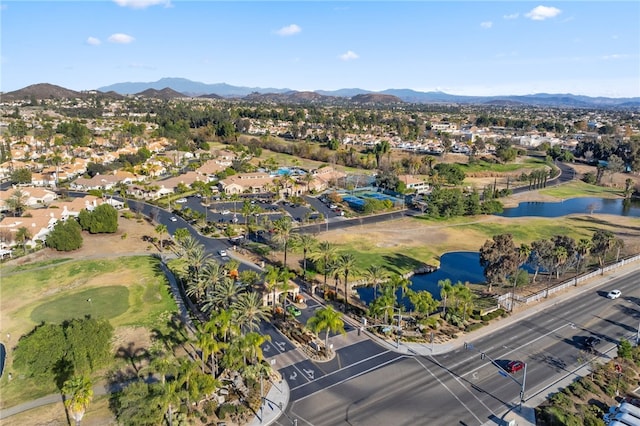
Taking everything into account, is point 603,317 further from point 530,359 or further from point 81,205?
point 81,205

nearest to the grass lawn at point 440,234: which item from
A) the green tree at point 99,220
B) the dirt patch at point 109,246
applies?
the dirt patch at point 109,246

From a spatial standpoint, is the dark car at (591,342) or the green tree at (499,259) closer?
the dark car at (591,342)

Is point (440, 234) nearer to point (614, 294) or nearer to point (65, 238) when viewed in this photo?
point (614, 294)

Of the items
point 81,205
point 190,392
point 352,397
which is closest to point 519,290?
point 352,397

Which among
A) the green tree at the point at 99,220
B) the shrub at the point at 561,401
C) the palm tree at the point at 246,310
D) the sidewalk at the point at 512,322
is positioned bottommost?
the sidewalk at the point at 512,322

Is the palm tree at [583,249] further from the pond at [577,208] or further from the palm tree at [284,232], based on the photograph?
the palm tree at [284,232]

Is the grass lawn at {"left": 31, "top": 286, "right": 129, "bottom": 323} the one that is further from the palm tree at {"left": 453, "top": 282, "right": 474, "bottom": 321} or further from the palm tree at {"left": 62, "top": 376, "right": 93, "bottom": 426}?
the palm tree at {"left": 453, "top": 282, "right": 474, "bottom": 321}

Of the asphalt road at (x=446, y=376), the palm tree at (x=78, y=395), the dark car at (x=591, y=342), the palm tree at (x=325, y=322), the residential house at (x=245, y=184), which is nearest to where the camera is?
the palm tree at (x=78, y=395)

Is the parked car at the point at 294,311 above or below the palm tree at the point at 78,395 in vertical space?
below
